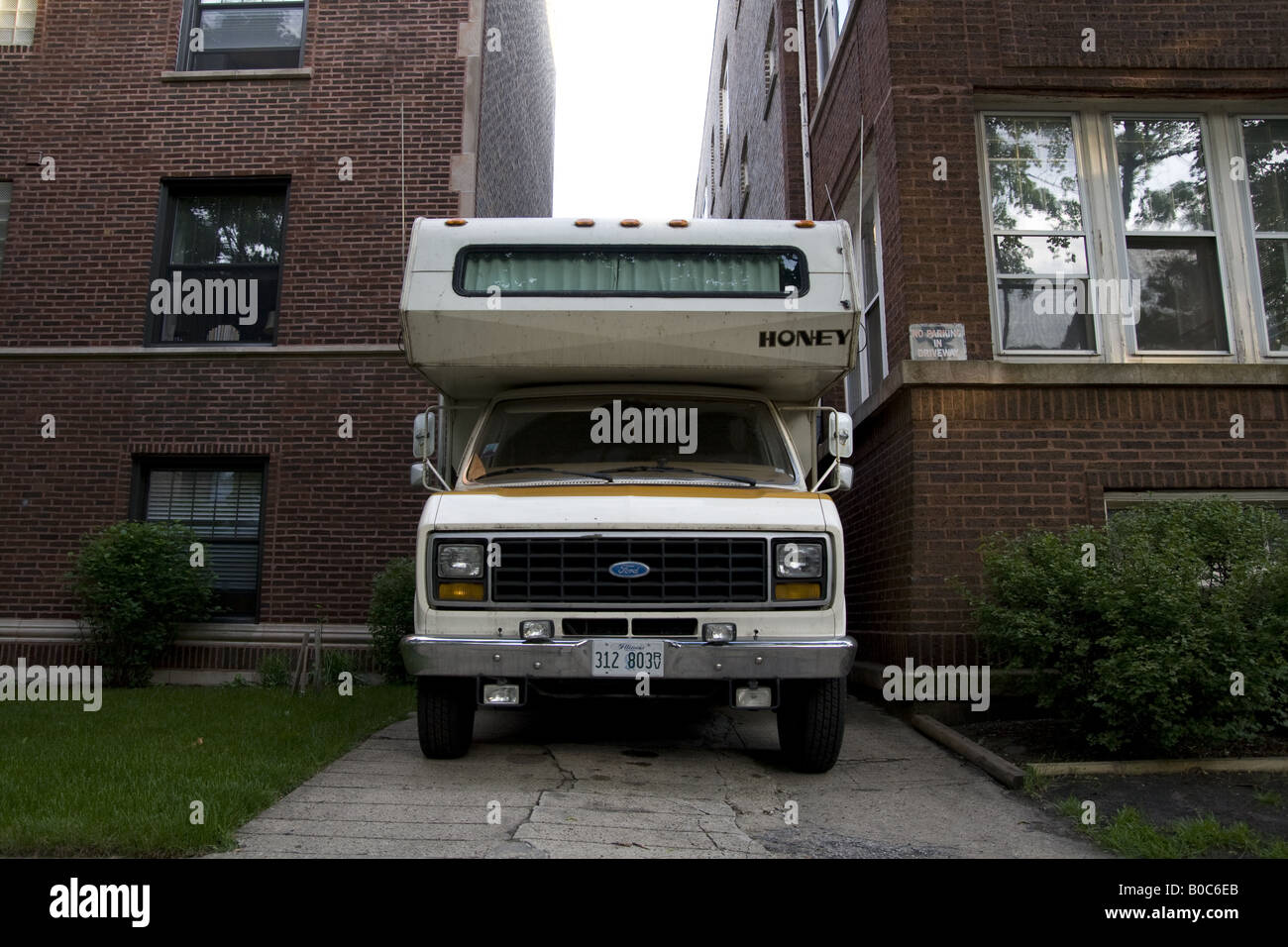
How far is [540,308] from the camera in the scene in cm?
548

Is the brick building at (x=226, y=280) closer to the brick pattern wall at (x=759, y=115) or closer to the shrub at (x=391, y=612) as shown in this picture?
the shrub at (x=391, y=612)

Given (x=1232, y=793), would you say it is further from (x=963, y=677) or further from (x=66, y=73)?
(x=66, y=73)

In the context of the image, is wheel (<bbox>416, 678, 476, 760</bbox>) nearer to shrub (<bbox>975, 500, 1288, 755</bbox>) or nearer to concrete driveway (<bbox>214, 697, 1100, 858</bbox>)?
concrete driveway (<bbox>214, 697, 1100, 858</bbox>)

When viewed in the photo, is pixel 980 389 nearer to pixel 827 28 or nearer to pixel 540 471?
pixel 540 471

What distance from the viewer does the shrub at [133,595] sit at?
29.6ft

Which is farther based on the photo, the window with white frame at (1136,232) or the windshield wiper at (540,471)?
the window with white frame at (1136,232)

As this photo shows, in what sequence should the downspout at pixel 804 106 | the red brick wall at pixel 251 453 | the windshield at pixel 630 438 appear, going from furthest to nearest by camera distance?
the downspout at pixel 804 106
the red brick wall at pixel 251 453
the windshield at pixel 630 438

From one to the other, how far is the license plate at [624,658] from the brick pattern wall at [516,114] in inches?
284

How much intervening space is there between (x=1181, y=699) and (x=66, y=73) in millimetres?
12204

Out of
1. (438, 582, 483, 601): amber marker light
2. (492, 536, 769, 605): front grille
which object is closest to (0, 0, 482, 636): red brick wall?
(438, 582, 483, 601): amber marker light

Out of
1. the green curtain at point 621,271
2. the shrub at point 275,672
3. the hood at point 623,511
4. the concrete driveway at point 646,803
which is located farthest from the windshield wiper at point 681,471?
the shrub at point 275,672

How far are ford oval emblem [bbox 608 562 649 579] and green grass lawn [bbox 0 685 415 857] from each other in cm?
188
